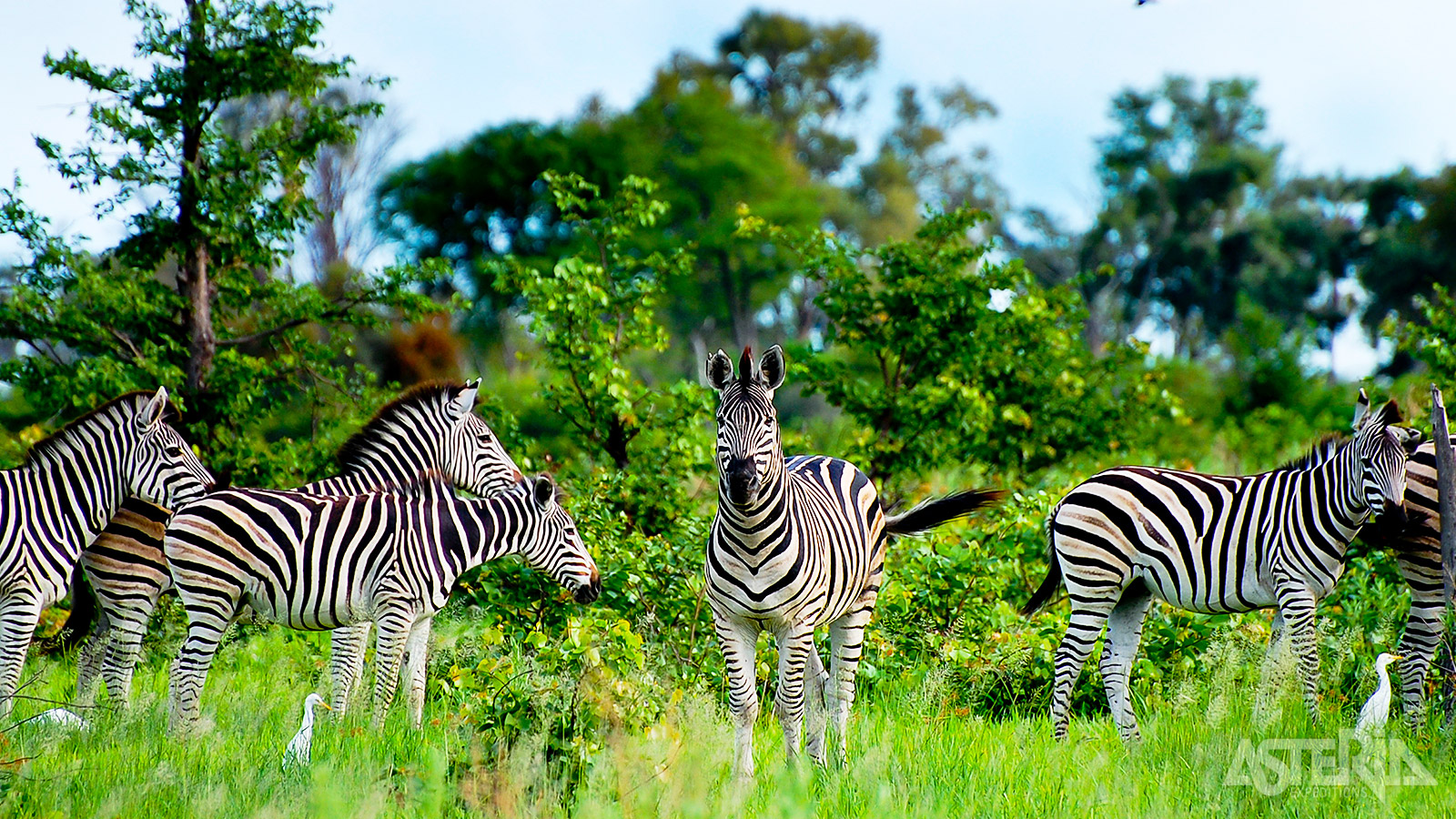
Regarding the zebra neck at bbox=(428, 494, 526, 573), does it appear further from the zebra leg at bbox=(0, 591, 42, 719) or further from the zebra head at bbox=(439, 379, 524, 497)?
the zebra leg at bbox=(0, 591, 42, 719)

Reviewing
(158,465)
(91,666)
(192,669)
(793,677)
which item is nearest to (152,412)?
(158,465)

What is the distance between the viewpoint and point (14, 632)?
22.9ft

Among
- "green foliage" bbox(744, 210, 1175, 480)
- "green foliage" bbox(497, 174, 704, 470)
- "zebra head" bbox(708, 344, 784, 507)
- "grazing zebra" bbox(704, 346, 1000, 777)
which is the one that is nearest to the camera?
"zebra head" bbox(708, 344, 784, 507)

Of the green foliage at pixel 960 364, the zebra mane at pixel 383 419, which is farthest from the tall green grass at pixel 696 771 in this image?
the green foliage at pixel 960 364

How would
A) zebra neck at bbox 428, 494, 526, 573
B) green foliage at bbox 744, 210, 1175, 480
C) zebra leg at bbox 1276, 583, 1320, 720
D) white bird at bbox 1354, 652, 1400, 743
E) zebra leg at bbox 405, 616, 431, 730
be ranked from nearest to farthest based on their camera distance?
white bird at bbox 1354, 652, 1400, 743 < zebra leg at bbox 1276, 583, 1320, 720 < zebra leg at bbox 405, 616, 431, 730 < zebra neck at bbox 428, 494, 526, 573 < green foliage at bbox 744, 210, 1175, 480

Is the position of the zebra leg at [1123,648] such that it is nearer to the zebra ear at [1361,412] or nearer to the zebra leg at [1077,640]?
the zebra leg at [1077,640]

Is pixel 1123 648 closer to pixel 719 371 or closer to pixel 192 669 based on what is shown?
pixel 719 371

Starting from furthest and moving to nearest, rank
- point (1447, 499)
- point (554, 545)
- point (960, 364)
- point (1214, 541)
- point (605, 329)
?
1. point (960, 364)
2. point (605, 329)
3. point (554, 545)
4. point (1214, 541)
5. point (1447, 499)

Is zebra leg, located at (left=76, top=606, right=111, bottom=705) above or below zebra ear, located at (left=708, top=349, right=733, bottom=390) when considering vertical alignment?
below

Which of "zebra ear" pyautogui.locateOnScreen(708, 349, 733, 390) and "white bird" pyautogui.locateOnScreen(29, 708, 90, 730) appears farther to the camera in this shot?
"white bird" pyautogui.locateOnScreen(29, 708, 90, 730)

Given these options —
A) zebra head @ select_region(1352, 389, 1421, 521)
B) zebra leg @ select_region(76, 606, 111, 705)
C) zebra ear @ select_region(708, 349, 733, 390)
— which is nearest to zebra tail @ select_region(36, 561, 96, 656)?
zebra leg @ select_region(76, 606, 111, 705)

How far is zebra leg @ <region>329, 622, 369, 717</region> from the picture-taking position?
693 centimetres

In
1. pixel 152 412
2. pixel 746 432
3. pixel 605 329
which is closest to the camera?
pixel 746 432

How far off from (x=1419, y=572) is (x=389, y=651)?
19.3 ft
